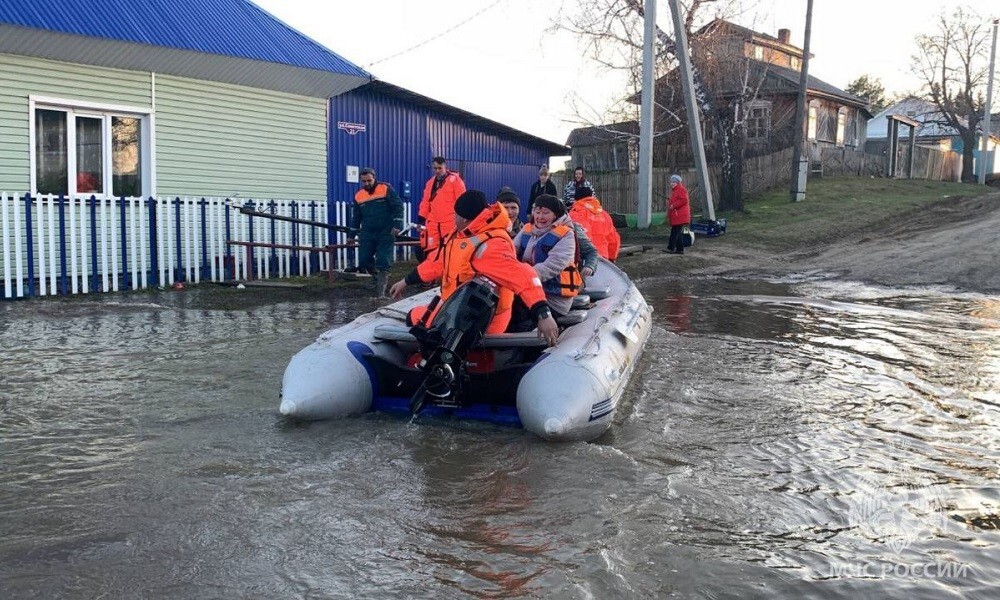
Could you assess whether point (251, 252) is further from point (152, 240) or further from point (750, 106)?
point (750, 106)

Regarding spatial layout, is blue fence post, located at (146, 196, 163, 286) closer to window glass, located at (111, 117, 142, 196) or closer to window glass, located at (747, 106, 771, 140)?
window glass, located at (111, 117, 142, 196)

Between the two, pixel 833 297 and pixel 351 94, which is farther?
pixel 351 94

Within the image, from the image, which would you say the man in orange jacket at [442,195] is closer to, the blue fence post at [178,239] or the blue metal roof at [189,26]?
the blue fence post at [178,239]

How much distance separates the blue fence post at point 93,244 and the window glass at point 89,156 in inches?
28.4

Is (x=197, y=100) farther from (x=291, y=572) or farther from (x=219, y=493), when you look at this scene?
(x=291, y=572)

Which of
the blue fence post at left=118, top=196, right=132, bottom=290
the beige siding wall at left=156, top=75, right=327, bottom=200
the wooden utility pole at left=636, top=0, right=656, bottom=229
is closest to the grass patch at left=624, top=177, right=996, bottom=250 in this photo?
the wooden utility pole at left=636, top=0, right=656, bottom=229

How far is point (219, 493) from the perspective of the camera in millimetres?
4602

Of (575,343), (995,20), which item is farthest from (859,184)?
(575,343)

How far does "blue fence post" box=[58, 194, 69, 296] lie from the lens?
35.3ft

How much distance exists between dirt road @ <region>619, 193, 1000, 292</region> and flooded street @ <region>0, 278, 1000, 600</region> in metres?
6.91

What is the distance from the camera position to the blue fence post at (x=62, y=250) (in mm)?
10758

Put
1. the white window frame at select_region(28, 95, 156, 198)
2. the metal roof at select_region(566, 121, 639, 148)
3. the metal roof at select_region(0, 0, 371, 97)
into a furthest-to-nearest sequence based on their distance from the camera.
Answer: the metal roof at select_region(566, 121, 639, 148), the white window frame at select_region(28, 95, 156, 198), the metal roof at select_region(0, 0, 371, 97)

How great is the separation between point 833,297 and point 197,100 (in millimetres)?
9796

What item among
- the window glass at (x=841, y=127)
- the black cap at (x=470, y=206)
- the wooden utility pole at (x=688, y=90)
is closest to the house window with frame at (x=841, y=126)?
the window glass at (x=841, y=127)
